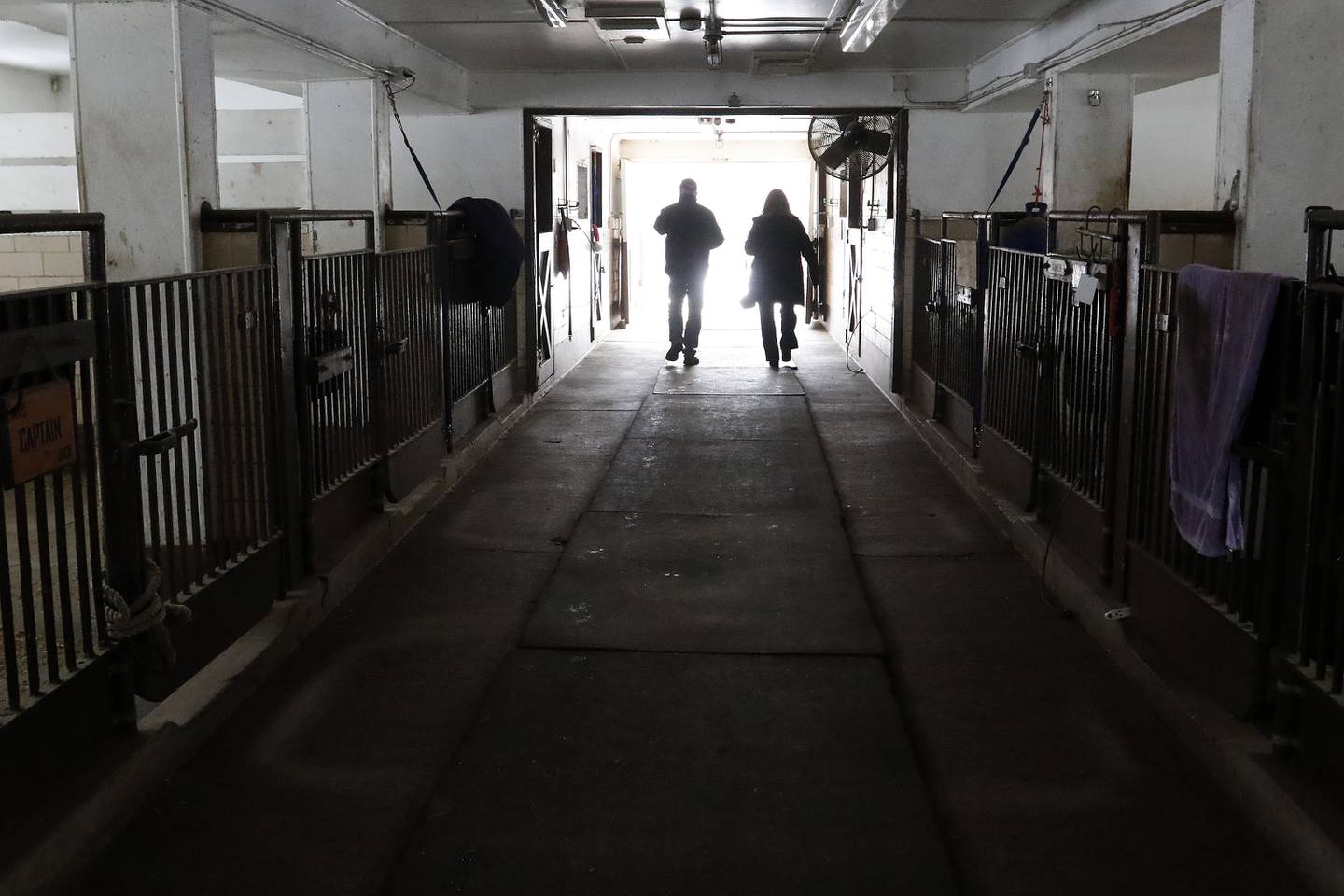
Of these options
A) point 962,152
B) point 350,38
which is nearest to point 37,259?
point 350,38

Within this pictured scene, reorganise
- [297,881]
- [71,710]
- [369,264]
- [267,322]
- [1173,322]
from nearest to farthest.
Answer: [297,881]
[71,710]
[1173,322]
[267,322]
[369,264]

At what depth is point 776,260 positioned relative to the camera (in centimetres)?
1056

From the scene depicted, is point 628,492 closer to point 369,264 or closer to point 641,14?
point 369,264

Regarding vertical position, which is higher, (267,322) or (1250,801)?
(267,322)

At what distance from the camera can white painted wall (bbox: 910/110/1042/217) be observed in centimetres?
877

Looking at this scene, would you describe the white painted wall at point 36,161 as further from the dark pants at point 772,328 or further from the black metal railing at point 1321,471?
the black metal railing at point 1321,471

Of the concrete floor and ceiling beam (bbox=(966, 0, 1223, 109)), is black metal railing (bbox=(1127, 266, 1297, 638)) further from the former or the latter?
ceiling beam (bbox=(966, 0, 1223, 109))

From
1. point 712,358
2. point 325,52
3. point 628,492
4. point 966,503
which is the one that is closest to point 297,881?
point 628,492

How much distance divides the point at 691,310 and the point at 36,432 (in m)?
8.60

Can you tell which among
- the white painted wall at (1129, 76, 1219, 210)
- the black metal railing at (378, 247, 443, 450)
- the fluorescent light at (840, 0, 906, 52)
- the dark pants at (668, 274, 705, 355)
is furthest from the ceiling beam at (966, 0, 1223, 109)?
the black metal railing at (378, 247, 443, 450)

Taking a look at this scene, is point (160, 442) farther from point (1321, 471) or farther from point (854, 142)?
point (854, 142)

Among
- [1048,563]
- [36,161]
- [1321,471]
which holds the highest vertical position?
[36,161]

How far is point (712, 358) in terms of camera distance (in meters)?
11.5

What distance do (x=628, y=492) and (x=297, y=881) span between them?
3638 millimetres
